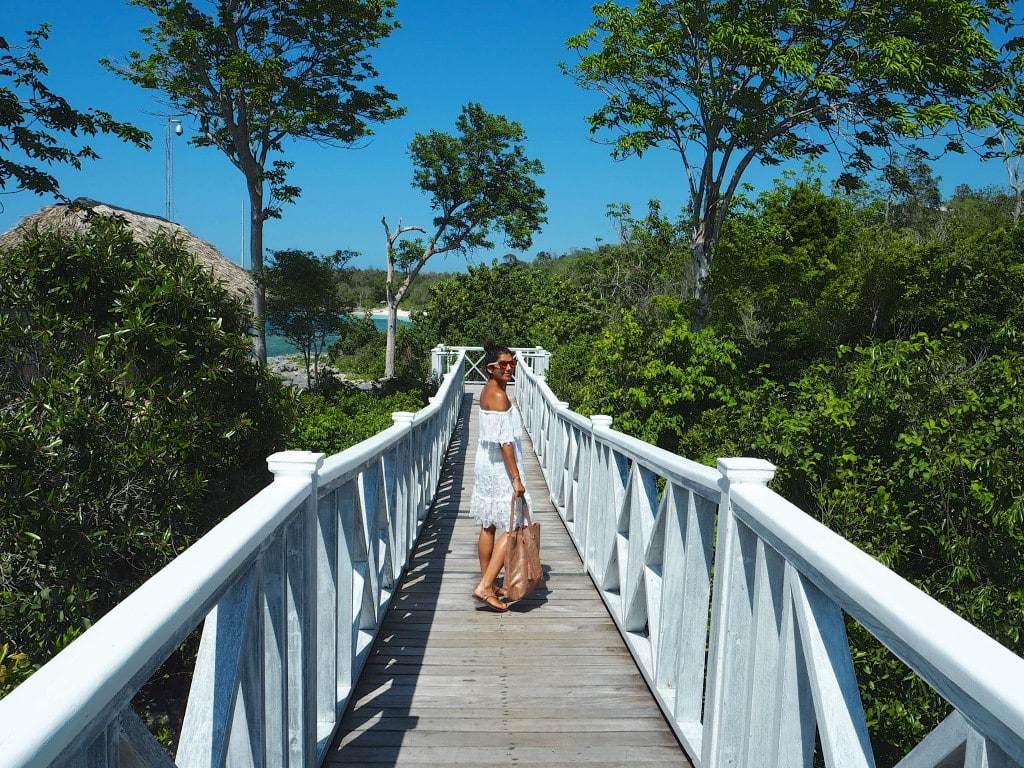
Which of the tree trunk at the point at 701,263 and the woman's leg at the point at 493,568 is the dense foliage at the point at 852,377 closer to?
the tree trunk at the point at 701,263

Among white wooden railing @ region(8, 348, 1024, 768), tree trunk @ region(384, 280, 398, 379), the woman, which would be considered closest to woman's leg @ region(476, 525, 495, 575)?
the woman

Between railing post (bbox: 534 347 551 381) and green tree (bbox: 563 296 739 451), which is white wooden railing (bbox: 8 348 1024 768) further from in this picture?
railing post (bbox: 534 347 551 381)

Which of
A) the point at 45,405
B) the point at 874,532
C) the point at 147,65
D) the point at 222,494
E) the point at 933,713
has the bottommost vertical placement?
the point at 933,713

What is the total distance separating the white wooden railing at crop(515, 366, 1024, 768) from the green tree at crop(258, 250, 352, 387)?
17.9m

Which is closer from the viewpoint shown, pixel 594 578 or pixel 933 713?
pixel 594 578

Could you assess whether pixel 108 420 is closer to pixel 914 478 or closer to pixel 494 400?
pixel 494 400

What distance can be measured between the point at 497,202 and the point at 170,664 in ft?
70.7

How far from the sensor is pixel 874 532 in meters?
8.03

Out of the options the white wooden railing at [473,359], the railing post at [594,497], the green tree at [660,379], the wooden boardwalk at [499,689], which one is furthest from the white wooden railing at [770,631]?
the white wooden railing at [473,359]

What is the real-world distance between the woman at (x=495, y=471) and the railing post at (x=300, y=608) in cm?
219

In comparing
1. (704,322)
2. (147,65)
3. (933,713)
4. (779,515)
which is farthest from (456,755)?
(147,65)

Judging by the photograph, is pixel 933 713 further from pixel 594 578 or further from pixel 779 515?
pixel 779 515

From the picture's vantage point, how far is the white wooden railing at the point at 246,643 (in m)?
1.03

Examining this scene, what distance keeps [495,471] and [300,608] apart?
253cm
